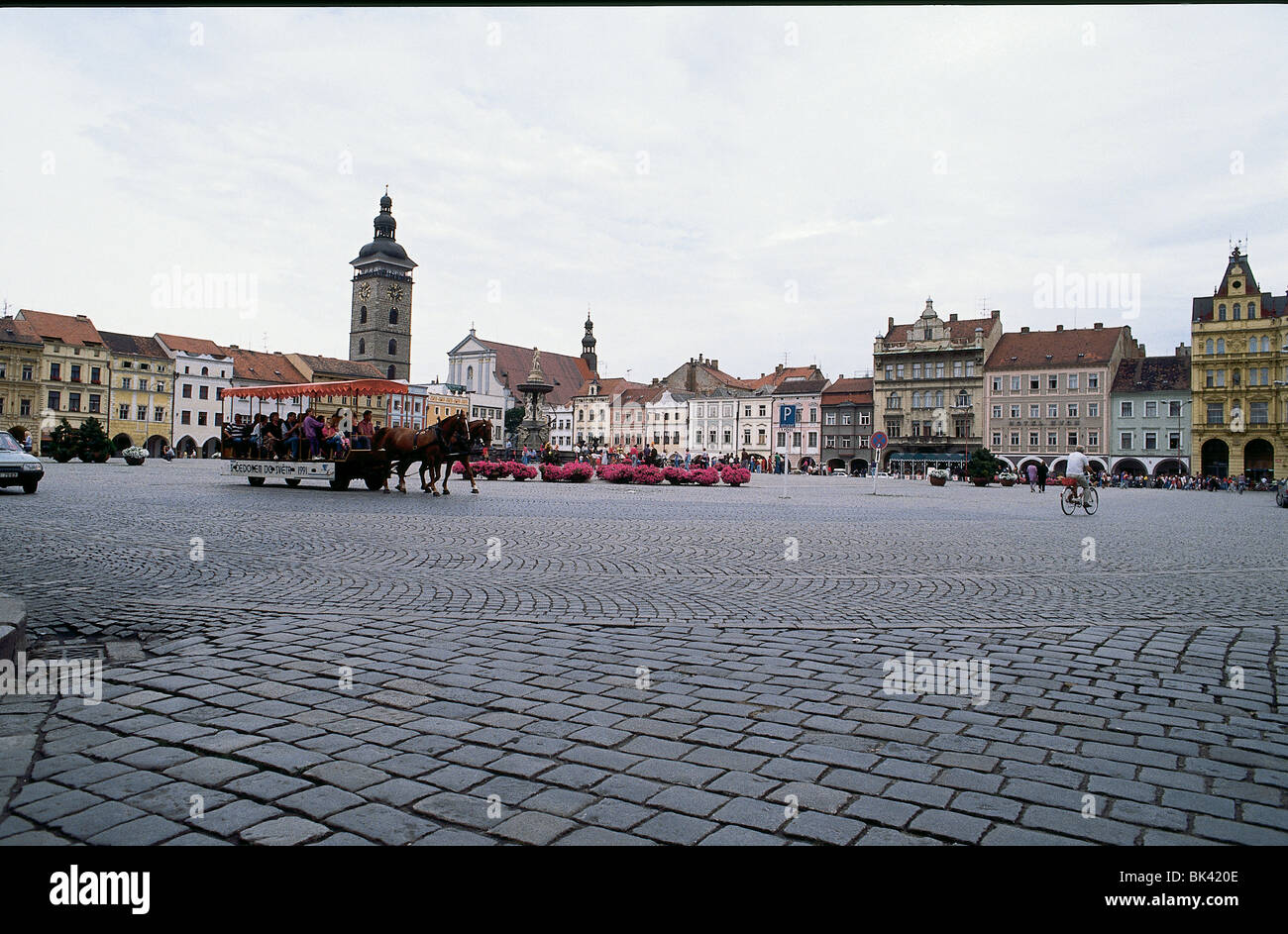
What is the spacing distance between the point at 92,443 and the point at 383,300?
68.6m

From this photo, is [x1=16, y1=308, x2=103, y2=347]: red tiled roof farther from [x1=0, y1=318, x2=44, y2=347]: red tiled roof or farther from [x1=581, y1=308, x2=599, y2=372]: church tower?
[x1=581, y1=308, x2=599, y2=372]: church tower

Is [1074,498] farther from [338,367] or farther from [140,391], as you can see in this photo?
[338,367]

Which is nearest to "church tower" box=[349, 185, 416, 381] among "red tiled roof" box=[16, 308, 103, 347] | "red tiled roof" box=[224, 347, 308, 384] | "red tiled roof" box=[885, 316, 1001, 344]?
"red tiled roof" box=[224, 347, 308, 384]

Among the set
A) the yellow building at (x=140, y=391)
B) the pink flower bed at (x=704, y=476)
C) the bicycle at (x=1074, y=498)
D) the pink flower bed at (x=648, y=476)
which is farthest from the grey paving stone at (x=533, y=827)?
the yellow building at (x=140, y=391)

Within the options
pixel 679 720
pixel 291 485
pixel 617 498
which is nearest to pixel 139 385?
pixel 291 485

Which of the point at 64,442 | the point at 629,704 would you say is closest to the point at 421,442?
the point at 629,704

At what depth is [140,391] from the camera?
87.0m

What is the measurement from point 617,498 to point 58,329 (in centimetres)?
8129

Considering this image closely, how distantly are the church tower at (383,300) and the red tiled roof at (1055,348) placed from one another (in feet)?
236

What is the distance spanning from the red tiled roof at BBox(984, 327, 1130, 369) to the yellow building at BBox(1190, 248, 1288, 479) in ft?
26.4

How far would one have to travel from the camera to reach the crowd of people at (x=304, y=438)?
23516 mm

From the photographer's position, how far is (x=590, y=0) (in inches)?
114

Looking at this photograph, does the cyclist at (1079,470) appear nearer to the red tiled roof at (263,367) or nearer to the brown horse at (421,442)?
the brown horse at (421,442)

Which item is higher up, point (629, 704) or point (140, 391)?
point (140, 391)
